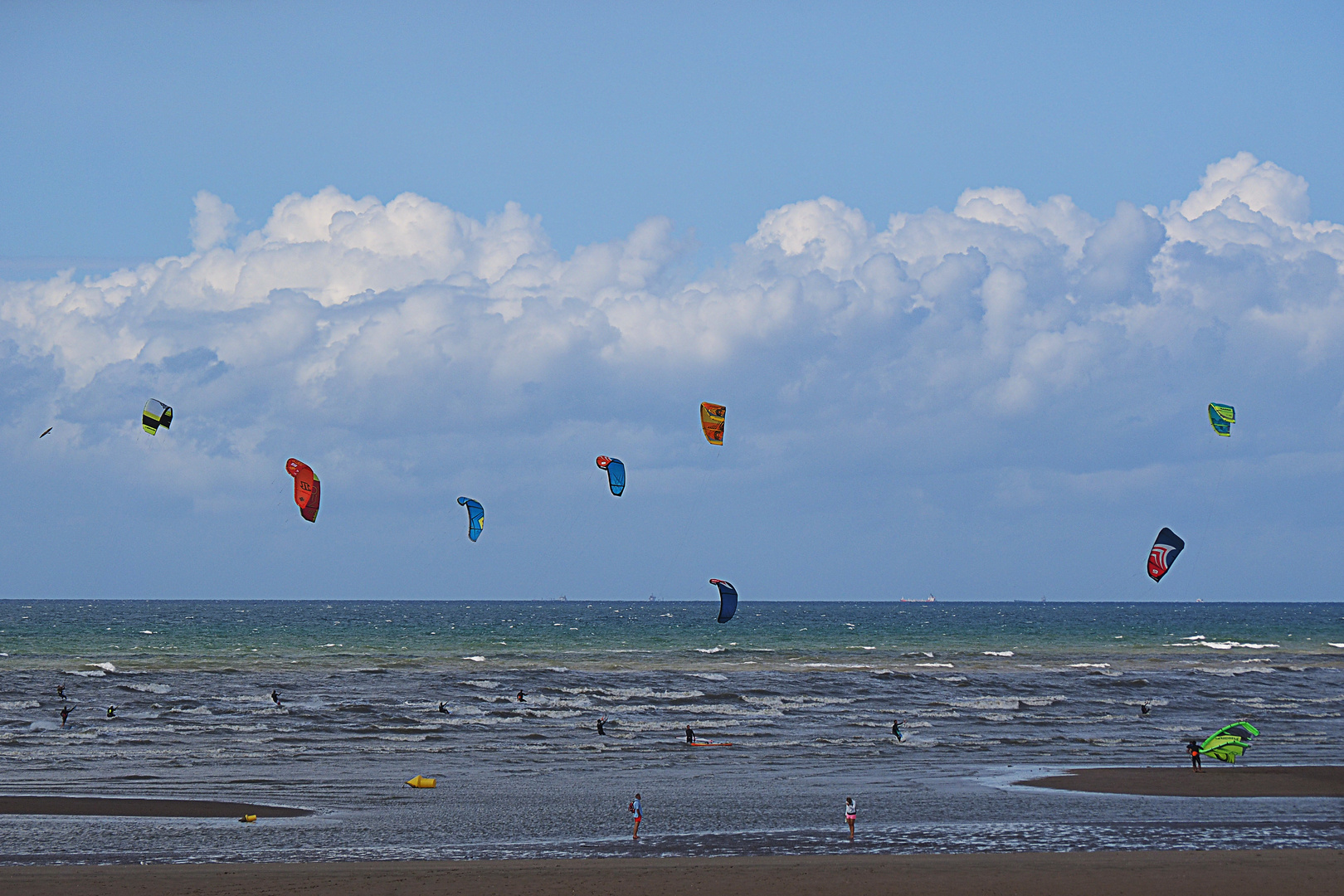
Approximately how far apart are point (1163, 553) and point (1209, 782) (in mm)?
9550

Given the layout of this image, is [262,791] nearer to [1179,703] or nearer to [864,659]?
[1179,703]

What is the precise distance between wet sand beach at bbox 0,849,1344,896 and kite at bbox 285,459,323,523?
56.9 ft

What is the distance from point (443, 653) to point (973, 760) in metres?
39.4

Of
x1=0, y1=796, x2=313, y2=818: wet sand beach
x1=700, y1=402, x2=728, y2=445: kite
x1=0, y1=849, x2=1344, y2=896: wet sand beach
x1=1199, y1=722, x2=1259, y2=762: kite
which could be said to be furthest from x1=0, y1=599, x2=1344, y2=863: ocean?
x1=700, y1=402, x2=728, y2=445: kite

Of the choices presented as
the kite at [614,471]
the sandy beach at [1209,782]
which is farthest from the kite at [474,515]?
the sandy beach at [1209,782]

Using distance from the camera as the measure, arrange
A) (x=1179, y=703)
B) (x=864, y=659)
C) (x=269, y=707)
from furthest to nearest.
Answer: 1. (x=864, y=659)
2. (x=1179, y=703)
3. (x=269, y=707)

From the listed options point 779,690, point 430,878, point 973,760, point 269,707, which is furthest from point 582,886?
point 779,690

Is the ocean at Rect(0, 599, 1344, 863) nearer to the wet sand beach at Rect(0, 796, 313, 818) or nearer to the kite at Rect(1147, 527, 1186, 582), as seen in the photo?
the wet sand beach at Rect(0, 796, 313, 818)

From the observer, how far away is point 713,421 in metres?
36.5

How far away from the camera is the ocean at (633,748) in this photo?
16500mm

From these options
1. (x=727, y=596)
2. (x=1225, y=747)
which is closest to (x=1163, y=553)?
(x=1225, y=747)

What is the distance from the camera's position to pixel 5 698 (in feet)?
113

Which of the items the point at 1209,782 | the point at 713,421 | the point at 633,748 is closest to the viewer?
the point at 1209,782

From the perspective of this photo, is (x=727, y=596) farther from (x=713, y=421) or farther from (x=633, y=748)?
(x=633, y=748)
